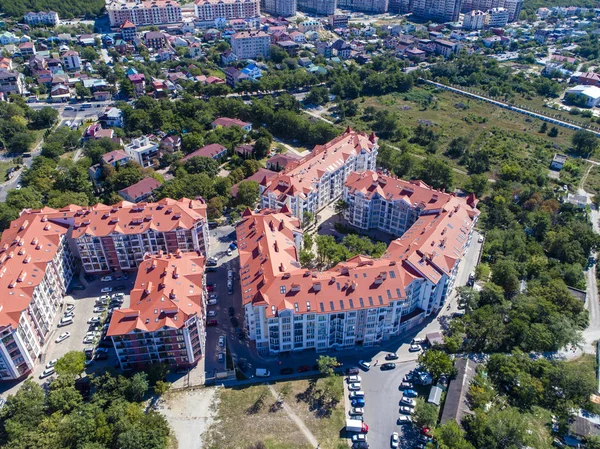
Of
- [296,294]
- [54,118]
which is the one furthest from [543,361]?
[54,118]

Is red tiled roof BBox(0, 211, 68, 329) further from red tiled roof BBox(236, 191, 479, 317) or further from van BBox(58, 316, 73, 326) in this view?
red tiled roof BBox(236, 191, 479, 317)

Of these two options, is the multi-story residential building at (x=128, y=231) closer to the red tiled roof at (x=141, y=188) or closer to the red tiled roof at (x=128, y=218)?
the red tiled roof at (x=128, y=218)

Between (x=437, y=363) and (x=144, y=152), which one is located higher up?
(x=144, y=152)

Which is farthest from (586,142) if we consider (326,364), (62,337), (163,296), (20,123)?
(20,123)

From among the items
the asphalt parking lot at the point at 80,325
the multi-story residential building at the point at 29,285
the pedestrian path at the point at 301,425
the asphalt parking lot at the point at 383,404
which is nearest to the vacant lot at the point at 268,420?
the pedestrian path at the point at 301,425

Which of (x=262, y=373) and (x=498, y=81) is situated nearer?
(x=262, y=373)

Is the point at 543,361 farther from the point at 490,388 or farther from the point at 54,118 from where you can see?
the point at 54,118

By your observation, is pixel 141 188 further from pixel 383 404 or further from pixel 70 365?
pixel 383 404

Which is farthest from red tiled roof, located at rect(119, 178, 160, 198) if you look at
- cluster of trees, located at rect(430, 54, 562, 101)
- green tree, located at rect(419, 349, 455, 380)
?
cluster of trees, located at rect(430, 54, 562, 101)
